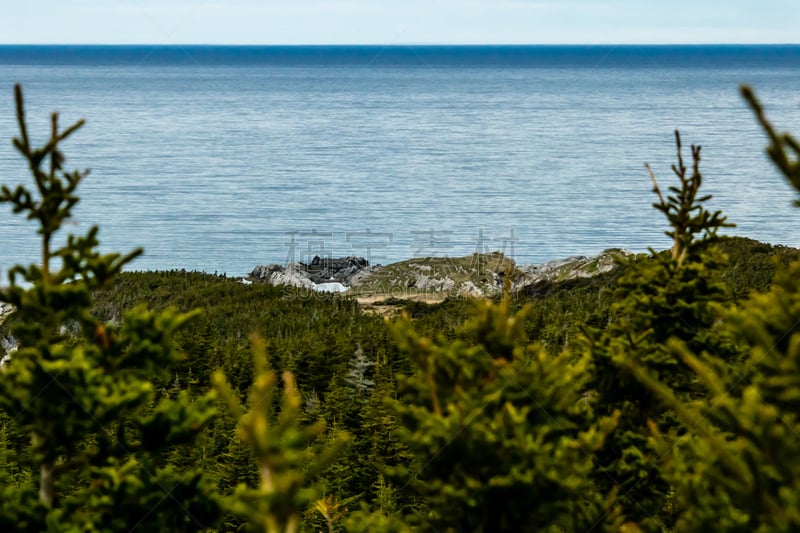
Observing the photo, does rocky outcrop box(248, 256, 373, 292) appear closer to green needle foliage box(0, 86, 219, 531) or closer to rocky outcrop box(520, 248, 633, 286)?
rocky outcrop box(520, 248, 633, 286)

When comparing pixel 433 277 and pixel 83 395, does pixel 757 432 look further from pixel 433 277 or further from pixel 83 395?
pixel 433 277

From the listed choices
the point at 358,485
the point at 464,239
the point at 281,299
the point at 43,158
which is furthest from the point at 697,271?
the point at 464,239

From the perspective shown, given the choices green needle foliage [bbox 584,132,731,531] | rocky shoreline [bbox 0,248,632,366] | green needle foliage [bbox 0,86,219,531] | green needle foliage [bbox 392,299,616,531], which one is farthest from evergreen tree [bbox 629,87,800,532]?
rocky shoreline [bbox 0,248,632,366]

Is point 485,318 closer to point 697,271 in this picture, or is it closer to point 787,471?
point 787,471

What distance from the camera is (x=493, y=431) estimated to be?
1316 cm

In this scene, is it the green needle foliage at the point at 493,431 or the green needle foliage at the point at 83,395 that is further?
the green needle foliage at the point at 83,395

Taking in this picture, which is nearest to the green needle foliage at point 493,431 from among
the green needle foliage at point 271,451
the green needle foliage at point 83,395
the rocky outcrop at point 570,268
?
the green needle foliage at point 271,451

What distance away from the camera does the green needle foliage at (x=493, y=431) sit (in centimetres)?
1310

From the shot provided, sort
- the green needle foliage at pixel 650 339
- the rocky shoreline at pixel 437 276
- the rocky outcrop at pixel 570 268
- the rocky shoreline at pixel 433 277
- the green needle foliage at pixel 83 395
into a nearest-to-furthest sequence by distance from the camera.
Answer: the green needle foliage at pixel 83 395, the green needle foliage at pixel 650 339, the rocky outcrop at pixel 570 268, the rocky shoreline at pixel 433 277, the rocky shoreline at pixel 437 276

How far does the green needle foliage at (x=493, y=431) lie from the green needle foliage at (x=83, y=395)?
323cm

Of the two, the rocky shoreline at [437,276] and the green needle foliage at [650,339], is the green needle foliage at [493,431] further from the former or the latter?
the rocky shoreline at [437,276]

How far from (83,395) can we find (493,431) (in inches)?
222

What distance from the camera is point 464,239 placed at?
170m

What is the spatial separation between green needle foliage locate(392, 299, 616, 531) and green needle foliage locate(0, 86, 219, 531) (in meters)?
3.23
